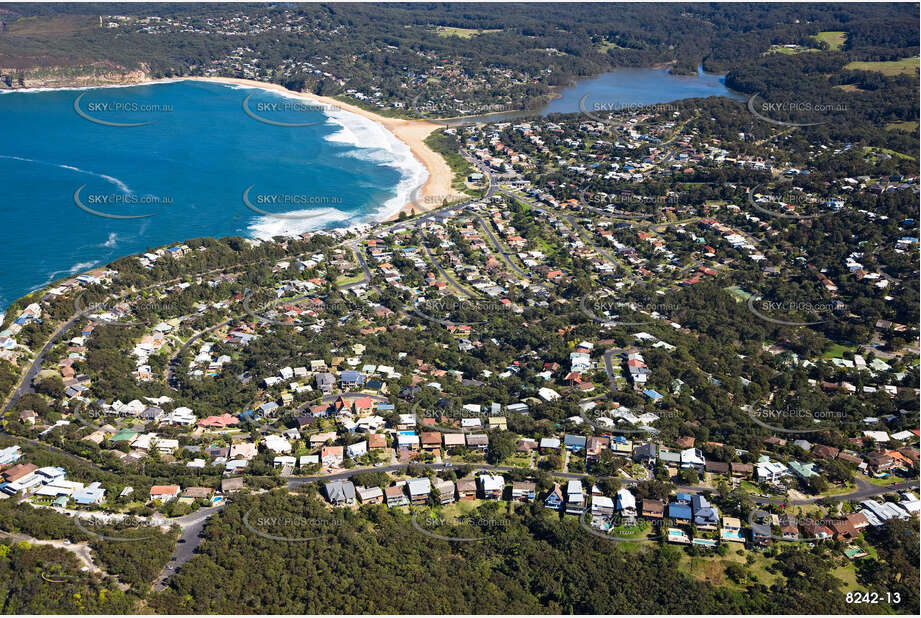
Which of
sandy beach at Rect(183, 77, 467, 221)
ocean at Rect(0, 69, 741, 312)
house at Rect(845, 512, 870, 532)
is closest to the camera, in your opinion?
house at Rect(845, 512, 870, 532)

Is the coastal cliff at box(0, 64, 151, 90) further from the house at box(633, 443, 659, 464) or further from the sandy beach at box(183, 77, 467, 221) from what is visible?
the house at box(633, 443, 659, 464)

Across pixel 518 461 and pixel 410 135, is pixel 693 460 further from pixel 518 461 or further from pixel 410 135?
pixel 410 135

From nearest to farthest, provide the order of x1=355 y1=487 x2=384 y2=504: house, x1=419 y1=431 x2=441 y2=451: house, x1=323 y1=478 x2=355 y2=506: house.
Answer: x1=323 y1=478 x2=355 y2=506: house < x1=355 y1=487 x2=384 y2=504: house < x1=419 y1=431 x2=441 y2=451: house

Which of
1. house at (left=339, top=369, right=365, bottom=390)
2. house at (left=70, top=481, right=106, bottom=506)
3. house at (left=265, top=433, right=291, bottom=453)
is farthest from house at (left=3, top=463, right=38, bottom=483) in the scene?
house at (left=339, top=369, right=365, bottom=390)

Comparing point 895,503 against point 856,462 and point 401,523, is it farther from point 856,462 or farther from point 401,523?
point 401,523

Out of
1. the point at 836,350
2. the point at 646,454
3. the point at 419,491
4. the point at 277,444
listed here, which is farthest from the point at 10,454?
the point at 836,350

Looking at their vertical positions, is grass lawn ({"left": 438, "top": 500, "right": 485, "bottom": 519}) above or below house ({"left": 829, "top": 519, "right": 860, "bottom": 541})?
below
